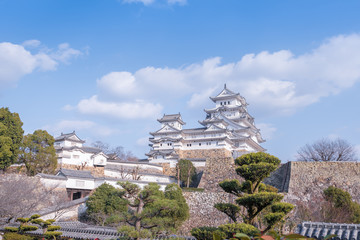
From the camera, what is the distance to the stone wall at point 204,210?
68.3 feet

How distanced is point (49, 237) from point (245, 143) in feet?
89.8

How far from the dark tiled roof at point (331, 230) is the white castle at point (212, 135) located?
26259 mm

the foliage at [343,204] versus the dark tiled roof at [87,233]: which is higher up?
the foliage at [343,204]

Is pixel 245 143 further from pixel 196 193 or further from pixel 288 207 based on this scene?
pixel 288 207

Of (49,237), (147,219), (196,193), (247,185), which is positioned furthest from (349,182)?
(49,237)

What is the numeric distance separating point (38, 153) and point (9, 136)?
2.53 metres

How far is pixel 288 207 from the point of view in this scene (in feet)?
29.8

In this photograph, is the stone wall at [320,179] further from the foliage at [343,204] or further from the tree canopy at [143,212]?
the tree canopy at [143,212]

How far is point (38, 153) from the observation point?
24.7 meters

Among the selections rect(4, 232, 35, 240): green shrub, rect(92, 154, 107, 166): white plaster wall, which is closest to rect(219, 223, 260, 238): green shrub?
rect(4, 232, 35, 240): green shrub

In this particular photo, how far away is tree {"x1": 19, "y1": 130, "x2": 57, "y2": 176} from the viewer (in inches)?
949

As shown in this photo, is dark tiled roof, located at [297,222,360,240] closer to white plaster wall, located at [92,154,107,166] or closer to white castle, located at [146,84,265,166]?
white plaster wall, located at [92,154,107,166]

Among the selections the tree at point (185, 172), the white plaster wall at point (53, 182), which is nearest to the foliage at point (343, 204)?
the tree at point (185, 172)

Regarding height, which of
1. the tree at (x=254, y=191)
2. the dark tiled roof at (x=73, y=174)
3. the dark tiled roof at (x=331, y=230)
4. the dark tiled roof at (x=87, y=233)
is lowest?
the dark tiled roof at (x=87, y=233)
